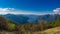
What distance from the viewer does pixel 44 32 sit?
2184 mm

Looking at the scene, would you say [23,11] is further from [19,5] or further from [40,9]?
[40,9]

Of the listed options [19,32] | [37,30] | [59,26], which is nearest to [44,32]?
[37,30]

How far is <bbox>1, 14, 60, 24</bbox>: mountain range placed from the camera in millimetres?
2209

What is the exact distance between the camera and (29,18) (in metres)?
2.27

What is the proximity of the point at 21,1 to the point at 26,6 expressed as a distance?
129 millimetres

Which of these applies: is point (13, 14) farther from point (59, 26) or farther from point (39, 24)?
point (59, 26)

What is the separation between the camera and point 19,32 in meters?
2.18

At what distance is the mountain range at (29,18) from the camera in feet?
7.25

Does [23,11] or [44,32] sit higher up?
[23,11]

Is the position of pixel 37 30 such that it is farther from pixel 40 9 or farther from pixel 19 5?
pixel 19 5

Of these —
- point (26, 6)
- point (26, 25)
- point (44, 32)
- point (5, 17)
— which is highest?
point (26, 6)

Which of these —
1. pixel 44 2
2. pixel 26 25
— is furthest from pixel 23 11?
pixel 44 2

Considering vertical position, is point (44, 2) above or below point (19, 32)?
above

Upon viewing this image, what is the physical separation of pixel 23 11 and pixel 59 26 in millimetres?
710
